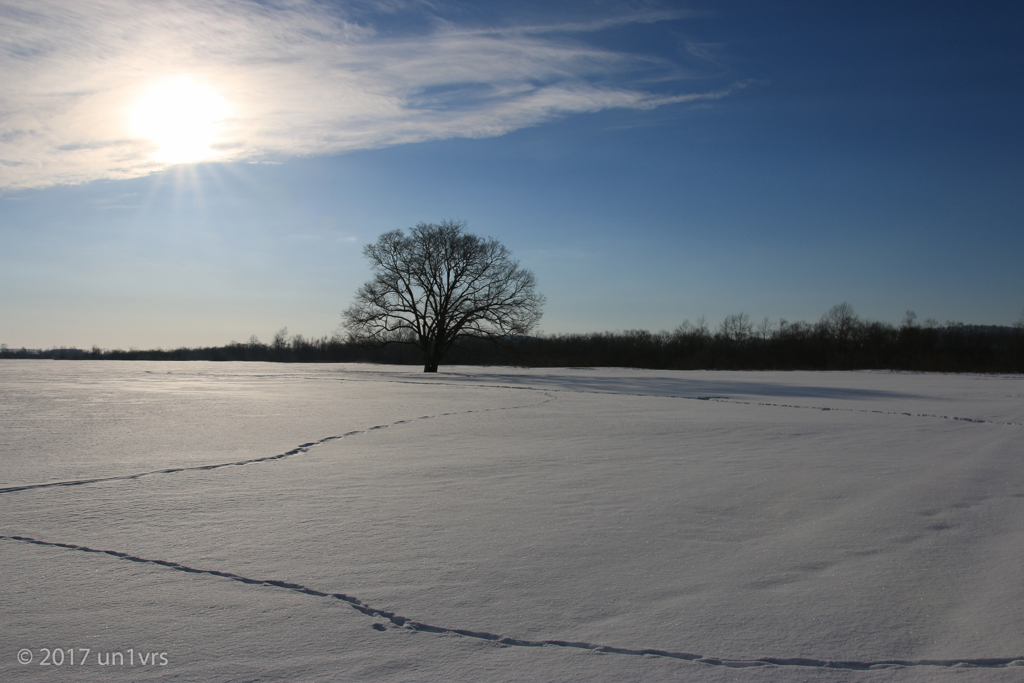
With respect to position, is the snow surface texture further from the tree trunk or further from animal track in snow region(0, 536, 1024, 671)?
the tree trunk

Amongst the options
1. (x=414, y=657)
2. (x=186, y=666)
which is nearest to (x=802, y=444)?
(x=414, y=657)

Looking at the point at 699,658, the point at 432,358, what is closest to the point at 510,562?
the point at 699,658

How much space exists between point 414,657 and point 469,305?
3224 centimetres

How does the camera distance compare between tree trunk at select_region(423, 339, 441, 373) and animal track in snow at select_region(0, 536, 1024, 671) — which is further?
tree trunk at select_region(423, 339, 441, 373)

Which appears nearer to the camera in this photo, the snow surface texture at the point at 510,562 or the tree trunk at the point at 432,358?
the snow surface texture at the point at 510,562

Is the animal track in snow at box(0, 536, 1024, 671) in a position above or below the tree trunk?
below

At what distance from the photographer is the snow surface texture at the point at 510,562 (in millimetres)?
2363

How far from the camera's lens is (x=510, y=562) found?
333 centimetres

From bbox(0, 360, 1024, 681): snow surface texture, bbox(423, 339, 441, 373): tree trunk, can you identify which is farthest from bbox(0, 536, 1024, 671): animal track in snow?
bbox(423, 339, 441, 373): tree trunk

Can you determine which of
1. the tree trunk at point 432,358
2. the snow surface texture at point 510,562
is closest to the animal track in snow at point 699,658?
the snow surface texture at point 510,562

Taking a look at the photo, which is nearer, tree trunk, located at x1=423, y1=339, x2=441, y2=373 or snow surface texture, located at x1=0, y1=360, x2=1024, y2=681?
snow surface texture, located at x1=0, y1=360, x2=1024, y2=681

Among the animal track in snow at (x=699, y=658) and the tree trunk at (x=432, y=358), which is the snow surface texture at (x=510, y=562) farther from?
the tree trunk at (x=432, y=358)

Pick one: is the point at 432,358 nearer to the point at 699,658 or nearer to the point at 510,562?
the point at 510,562

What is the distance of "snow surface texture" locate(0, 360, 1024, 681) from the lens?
2.36m
